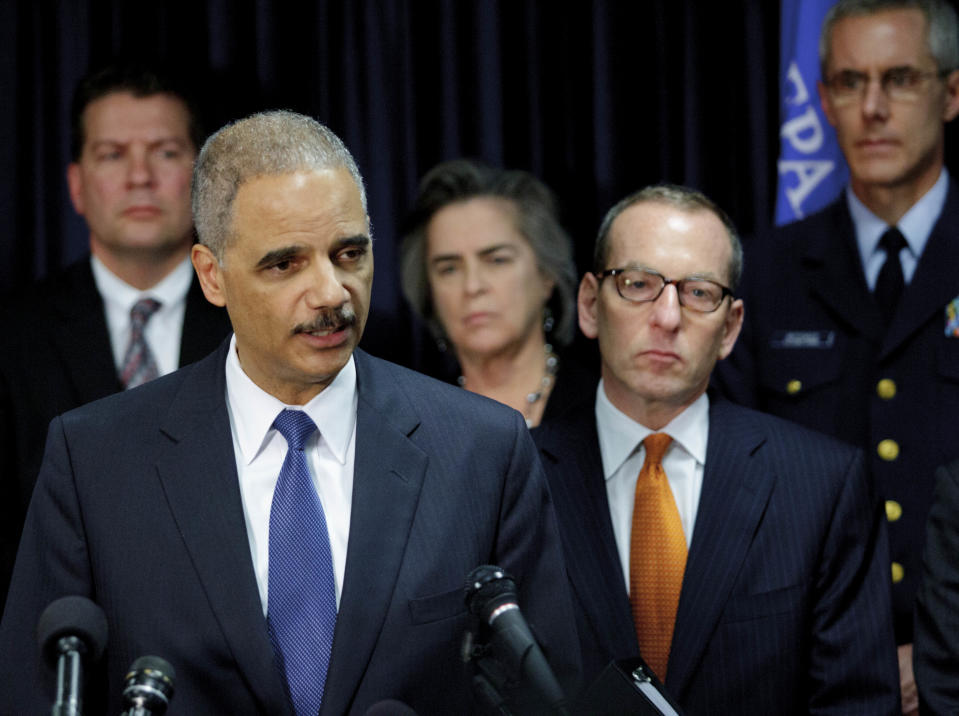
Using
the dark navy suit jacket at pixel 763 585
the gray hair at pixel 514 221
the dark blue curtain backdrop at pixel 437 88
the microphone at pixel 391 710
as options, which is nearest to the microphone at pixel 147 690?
the microphone at pixel 391 710

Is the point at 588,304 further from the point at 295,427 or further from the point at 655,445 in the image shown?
the point at 295,427

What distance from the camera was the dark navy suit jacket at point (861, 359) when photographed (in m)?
3.07

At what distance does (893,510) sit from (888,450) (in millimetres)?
147

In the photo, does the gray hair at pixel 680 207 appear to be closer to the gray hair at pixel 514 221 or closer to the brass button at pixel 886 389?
the brass button at pixel 886 389

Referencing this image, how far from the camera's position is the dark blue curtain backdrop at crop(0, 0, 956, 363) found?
12.0ft

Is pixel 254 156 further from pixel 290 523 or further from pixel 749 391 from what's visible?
pixel 749 391

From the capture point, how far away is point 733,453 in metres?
2.53

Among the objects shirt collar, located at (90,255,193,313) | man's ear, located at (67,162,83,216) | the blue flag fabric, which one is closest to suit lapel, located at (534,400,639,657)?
shirt collar, located at (90,255,193,313)

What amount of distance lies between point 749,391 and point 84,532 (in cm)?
182

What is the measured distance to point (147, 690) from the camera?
1414 millimetres

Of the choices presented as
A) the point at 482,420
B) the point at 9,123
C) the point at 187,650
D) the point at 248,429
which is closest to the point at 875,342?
the point at 482,420

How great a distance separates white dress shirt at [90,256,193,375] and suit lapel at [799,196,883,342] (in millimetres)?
1648

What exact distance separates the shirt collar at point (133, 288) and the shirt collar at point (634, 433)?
128 cm

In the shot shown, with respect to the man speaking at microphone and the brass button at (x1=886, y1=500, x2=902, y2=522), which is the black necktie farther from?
the man speaking at microphone
